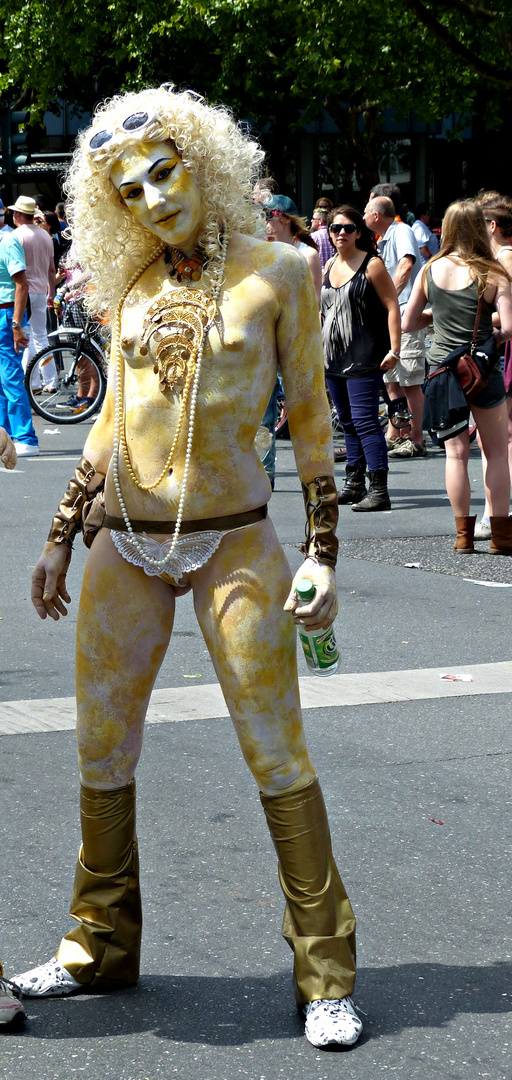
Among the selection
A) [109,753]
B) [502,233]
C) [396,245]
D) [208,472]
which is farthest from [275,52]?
[109,753]

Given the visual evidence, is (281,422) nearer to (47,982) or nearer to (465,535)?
(465,535)

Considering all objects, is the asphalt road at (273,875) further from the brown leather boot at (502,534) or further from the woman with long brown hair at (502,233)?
the woman with long brown hair at (502,233)

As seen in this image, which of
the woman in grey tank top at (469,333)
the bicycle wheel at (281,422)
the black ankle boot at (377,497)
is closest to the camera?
the woman in grey tank top at (469,333)

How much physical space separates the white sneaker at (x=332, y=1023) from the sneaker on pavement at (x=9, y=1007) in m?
0.61

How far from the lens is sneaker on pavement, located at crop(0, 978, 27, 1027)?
2.94 m

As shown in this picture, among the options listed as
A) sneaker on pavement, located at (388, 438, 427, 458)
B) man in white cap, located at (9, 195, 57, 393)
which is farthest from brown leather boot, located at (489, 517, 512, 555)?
man in white cap, located at (9, 195, 57, 393)

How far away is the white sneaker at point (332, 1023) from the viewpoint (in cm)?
287

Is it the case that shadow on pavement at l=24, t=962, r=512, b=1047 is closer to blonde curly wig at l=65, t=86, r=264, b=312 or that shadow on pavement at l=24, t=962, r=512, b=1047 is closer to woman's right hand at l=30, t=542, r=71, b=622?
woman's right hand at l=30, t=542, r=71, b=622

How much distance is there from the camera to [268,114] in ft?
110

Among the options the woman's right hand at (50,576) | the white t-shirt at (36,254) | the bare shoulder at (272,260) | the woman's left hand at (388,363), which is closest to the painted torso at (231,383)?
the bare shoulder at (272,260)

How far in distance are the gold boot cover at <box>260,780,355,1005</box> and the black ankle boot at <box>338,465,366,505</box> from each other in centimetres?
700

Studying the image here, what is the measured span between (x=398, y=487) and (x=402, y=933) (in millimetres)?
7416

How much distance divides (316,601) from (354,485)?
23.4ft

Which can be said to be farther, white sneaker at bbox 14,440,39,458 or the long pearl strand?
white sneaker at bbox 14,440,39,458
